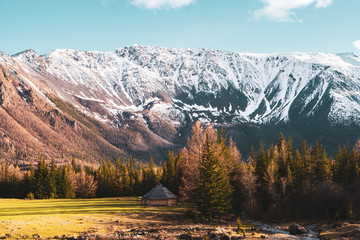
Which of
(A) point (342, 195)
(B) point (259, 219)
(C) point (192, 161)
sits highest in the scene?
(C) point (192, 161)

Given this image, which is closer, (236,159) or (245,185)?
(245,185)

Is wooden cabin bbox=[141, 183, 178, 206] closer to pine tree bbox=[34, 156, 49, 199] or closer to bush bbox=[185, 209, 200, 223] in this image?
bush bbox=[185, 209, 200, 223]

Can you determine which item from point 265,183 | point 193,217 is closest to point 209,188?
point 193,217

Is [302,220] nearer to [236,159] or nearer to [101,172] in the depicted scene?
[236,159]

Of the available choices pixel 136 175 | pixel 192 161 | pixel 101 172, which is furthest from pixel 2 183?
pixel 192 161

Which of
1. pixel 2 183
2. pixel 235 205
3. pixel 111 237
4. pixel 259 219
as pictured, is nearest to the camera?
pixel 111 237

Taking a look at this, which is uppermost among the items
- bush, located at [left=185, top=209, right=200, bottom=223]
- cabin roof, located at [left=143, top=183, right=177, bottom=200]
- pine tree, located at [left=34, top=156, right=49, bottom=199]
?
pine tree, located at [left=34, top=156, right=49, bottom=199]

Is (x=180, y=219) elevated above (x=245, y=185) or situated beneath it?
situated beneath

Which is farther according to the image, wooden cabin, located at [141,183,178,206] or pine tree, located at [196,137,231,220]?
wooden cabin, located at [141,183,178,206]

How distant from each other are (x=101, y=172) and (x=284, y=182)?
91399mm

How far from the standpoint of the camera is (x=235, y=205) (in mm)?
68375

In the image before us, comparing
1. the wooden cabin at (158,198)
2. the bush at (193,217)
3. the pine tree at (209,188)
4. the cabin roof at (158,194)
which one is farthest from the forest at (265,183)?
the cabin roof at (158,194)

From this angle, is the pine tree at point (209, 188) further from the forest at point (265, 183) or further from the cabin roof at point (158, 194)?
the cabin roof at point (158, 194)

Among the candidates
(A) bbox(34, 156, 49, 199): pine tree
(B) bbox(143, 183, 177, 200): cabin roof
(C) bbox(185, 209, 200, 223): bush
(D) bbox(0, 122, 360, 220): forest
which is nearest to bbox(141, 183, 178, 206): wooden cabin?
(B) bbox(143, 183, 177, 200): cabin roof
